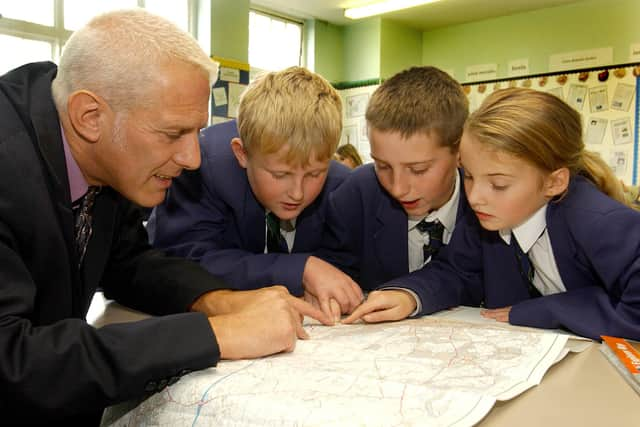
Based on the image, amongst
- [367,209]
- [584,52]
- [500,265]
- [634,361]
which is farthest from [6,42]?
[584,52]

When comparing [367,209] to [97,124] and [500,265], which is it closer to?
[500,265]

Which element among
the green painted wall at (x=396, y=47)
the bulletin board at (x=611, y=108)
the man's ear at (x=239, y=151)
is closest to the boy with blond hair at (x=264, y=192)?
the man's ear at (x=239, y=151)

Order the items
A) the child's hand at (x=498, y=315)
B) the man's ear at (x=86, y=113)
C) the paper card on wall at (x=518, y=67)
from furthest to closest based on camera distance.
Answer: the paper card on wall at (x=518, y=67), the child's hand at (x=498, y=315), the man's ear at (x=86, y=113)

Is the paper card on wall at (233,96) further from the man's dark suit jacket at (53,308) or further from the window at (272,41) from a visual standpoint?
the man's dark suit jacket at (53,308)

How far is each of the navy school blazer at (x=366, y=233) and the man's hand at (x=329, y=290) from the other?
346 millimetres

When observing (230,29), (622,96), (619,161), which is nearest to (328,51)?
(230,29)

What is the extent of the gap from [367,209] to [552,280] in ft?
1.82

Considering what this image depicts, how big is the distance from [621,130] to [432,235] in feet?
14.4

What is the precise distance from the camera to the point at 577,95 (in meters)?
5.41

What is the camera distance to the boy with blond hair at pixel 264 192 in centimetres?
136

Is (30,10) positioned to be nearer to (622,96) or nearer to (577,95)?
(577,95)

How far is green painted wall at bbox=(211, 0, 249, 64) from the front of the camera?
500 cm

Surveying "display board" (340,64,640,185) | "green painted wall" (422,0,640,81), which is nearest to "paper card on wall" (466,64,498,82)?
"green painted wall" (422,0,640,81)

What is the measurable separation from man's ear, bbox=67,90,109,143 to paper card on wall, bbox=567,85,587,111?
5.22 meters
